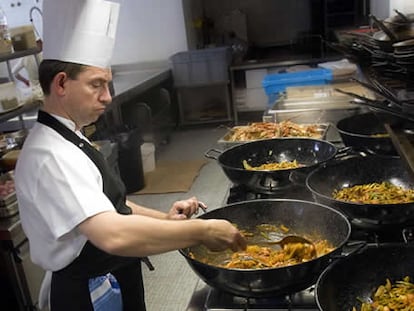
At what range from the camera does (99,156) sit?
1.27m

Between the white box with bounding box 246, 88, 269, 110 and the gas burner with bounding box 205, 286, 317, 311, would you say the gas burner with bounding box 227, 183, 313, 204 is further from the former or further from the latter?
the white box with bounding box 246, 88, 269, 110

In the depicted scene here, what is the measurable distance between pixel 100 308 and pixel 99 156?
0.46 meters

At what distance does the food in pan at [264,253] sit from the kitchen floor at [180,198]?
14.4 inches

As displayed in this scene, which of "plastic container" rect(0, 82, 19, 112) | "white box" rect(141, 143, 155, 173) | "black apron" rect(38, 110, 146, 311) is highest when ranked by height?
"plastic container" rect(0, 82, 19, 112)

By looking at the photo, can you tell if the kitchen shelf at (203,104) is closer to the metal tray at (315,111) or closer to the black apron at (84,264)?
the metal tray at (315,111)

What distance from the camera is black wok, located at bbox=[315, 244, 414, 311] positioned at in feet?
2.96

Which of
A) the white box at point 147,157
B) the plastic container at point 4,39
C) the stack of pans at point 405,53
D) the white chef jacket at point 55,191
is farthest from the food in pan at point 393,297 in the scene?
the white box at point 147,157

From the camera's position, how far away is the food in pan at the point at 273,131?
212 centimetres

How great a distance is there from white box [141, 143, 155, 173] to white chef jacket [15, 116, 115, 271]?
10.3ft

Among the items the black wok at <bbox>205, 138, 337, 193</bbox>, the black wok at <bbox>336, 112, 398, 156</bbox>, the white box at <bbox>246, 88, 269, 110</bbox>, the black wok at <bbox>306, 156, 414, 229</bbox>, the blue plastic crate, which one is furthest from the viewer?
the white box at <bbox>246, 88, 269, 110</bbox>

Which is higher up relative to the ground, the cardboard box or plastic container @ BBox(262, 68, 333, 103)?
the cardboard box

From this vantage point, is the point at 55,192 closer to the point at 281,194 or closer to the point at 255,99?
the point at 281,194

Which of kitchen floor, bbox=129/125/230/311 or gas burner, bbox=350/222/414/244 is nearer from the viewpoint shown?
gas burner, bbox=350/222/414/244

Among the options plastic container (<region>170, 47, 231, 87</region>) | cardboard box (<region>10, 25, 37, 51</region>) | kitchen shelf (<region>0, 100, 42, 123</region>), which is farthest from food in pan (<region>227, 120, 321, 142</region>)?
plastic container (<region>170, 47, 231, 87</region>)
